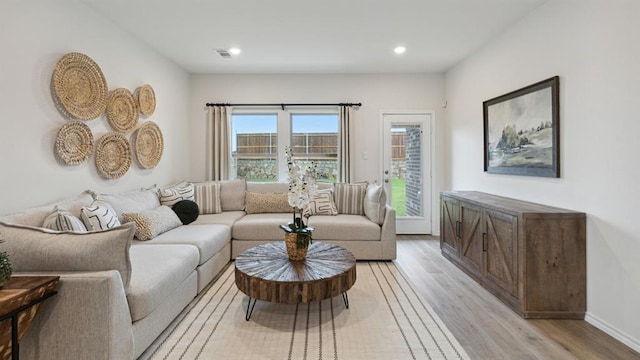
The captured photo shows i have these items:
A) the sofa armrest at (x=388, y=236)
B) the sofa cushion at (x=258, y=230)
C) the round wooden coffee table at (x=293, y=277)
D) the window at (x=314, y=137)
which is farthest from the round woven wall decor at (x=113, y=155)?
the sofa armrest at (x=388, y=236)

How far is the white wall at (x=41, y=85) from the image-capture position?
7.05ft

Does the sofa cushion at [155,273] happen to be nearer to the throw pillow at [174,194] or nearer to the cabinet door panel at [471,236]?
the throw pillow at [174,194]

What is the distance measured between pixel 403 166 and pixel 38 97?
14.8 feet

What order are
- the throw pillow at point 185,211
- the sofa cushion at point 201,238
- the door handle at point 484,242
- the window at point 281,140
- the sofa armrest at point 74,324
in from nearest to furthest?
the sofa armrest at point 74,324, the sofa cushion at point 201,238, the door handle at point 484,242, the throw pillow at point 185,211, the window at point 281,140

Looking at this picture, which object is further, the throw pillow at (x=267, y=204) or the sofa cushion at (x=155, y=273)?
the throw pillow at (x=267, y=204)

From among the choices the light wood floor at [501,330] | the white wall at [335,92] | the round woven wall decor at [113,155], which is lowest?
the light wood floor at [501,330]

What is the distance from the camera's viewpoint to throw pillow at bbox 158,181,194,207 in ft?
12.1

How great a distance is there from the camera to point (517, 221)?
2488 mm

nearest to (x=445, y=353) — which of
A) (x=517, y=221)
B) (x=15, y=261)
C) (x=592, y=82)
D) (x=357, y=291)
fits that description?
(x=357, y=291)

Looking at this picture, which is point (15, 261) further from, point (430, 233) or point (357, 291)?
point (430, 233)

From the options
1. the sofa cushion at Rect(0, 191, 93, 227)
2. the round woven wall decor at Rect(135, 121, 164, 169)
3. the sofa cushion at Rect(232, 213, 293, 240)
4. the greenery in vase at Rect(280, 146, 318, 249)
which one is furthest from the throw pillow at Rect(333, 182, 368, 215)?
the sofa cushion at Rect(0, 191, 93, 227)

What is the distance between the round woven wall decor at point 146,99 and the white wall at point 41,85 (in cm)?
21

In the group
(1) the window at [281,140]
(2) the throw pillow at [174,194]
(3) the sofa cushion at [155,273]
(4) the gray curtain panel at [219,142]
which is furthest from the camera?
(1) the window at [281,140]

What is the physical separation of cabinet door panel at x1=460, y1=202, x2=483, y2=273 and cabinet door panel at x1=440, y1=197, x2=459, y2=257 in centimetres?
15
